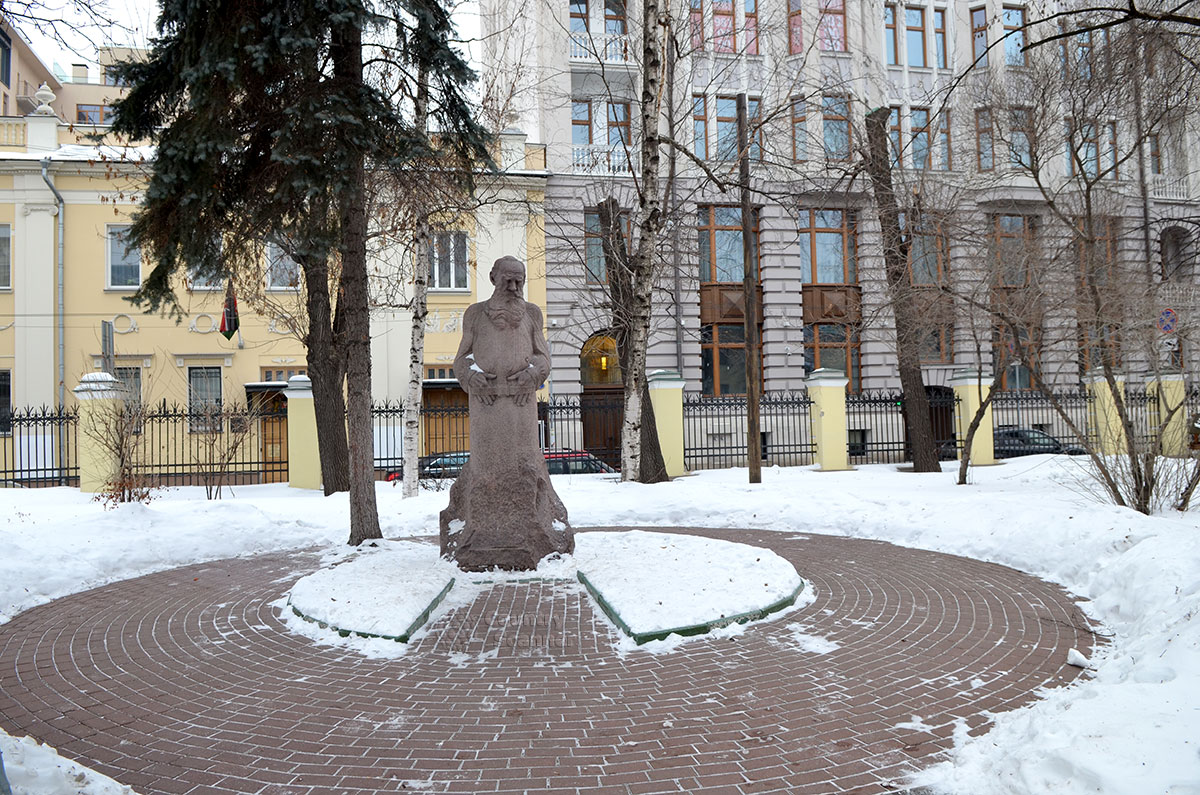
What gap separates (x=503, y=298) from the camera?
7582mm

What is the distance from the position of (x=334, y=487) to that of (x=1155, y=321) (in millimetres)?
14097

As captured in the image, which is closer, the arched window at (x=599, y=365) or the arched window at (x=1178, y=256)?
the arched window at (x=1178, y=256)

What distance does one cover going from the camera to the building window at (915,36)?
2825 centimetres

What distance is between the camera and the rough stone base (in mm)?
7211

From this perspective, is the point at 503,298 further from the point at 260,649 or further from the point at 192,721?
the point at 192,721

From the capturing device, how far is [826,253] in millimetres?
28359

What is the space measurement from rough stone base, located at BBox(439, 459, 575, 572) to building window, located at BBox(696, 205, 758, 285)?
20493mm

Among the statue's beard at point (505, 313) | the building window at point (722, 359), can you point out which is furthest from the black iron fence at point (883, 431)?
the statue's beard at point (505, 313)

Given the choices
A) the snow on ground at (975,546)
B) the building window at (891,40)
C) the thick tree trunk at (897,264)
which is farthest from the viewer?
the building window at (891,40)

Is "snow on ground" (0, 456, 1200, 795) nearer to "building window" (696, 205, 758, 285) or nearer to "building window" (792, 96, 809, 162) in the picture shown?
"building window" (792, 96, 809, 162)

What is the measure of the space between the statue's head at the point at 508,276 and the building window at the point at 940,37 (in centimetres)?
2710

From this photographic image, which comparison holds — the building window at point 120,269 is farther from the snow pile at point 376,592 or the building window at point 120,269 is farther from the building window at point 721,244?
the snow pile at point 376,592

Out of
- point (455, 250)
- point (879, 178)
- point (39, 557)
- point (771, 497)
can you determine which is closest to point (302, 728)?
point (39, 557)

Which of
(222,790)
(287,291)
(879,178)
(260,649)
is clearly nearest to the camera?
(222,790)
